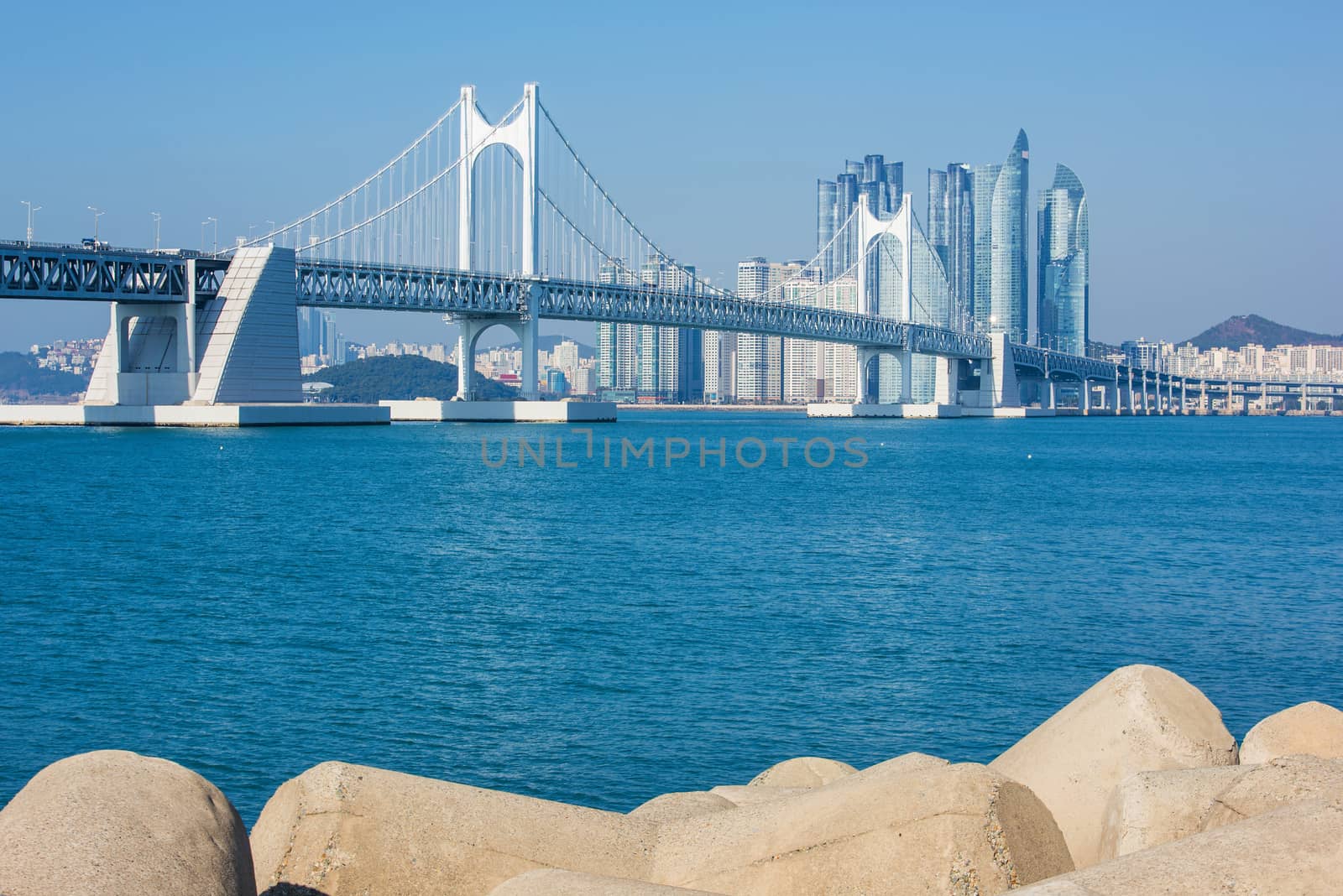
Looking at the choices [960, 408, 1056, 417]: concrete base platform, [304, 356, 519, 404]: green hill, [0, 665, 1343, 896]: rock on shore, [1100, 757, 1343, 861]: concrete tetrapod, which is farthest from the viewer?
[304, 356, 519, 404]: green hill

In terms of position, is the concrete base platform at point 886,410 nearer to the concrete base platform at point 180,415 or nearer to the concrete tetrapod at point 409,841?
the concrete base platform at point 180,415

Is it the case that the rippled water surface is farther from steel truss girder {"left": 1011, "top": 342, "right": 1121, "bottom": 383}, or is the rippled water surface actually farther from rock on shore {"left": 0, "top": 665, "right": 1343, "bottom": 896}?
steel truss girder {"left": 1011, "top": 342, "right": 1121, "bottom": 383}

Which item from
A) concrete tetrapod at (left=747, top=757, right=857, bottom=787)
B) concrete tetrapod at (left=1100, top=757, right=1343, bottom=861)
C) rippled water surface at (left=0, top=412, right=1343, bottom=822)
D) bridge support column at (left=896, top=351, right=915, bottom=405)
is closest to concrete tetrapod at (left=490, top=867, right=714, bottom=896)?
concrete tetrapod at (left=1100, top=757, right=1343, bottom=861)

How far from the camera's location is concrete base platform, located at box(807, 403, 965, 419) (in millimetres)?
109188

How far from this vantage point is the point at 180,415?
60.2 meters

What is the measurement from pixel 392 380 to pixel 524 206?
103 metres

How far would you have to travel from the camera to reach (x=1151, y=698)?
5.19 m

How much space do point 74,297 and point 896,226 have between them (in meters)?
67.4

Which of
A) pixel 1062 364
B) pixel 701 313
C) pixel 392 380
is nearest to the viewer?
pixel 701 313

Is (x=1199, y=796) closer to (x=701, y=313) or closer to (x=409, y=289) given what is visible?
(x=409, y=289)

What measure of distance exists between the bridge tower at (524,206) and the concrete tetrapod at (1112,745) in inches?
2650

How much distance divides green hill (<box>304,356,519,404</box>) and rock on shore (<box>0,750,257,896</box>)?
151861mm

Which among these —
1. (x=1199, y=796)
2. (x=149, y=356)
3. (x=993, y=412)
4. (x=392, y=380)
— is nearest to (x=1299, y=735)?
(x=1199, y=796)

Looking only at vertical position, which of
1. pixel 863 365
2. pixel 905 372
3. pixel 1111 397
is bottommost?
Result: pixel 1111 397
